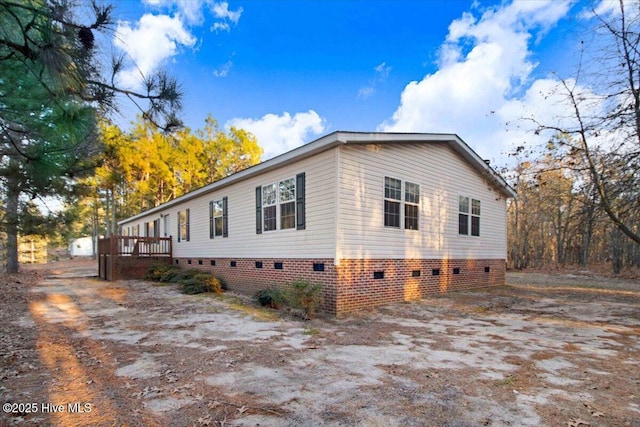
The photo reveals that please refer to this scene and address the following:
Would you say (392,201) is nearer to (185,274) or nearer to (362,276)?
(362,276)

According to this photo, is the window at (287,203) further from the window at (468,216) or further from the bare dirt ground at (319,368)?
the window at (468,216)

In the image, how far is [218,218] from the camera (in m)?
12.6

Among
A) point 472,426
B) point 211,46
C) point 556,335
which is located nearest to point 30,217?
point 211,46

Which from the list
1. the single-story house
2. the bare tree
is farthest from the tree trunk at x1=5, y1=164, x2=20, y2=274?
the bare tree

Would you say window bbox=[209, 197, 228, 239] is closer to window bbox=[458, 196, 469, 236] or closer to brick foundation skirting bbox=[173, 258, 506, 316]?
brick foundation skirting bbox=[173, 258, 506, 316]

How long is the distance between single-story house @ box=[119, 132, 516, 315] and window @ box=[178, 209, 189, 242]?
147 cm

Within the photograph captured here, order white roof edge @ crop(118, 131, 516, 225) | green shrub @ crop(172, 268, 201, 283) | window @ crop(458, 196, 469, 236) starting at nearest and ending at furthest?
white roof edge @ crop(118, 131, 516, 225), window @ crop(458, 196, 469, 236), green shrub @ crop(172, 268, 201, 283)

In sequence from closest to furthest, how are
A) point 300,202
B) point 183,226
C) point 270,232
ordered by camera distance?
1. point 300,202
2. point 270,232
3. point 183,226

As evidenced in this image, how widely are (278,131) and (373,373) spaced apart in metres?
26.5

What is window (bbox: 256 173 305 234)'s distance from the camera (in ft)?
28.0

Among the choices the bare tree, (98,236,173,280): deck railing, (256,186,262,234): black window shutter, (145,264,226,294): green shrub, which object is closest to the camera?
the bare tree

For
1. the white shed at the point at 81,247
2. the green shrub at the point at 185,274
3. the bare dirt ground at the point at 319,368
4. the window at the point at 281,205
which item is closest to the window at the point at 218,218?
the green shrub at the point at 185,274

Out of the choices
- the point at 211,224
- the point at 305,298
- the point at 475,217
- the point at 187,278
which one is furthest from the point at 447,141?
the point at 187,278

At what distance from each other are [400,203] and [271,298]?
4110 mm
